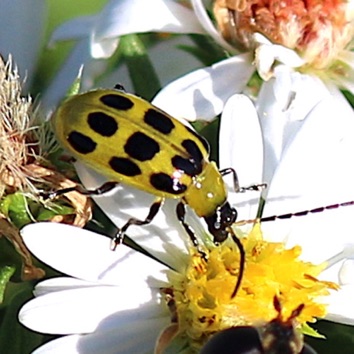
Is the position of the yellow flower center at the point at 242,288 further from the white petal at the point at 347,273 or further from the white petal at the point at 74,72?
the white petal at the point at 74,72

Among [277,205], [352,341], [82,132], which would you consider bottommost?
[352,341]

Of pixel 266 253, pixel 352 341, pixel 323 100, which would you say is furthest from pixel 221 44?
pixel 352 341

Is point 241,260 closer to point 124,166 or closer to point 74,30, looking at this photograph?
point 124,166

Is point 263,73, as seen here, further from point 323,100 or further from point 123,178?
point 123,178

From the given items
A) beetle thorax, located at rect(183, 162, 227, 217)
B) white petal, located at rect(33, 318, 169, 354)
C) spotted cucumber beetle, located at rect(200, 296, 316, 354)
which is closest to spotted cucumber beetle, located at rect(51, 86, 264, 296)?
beetle thorax, located at rect(183, 162, 227, 217)

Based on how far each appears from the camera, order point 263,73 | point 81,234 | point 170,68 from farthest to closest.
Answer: point 170,68
point 263,73
point 81,234

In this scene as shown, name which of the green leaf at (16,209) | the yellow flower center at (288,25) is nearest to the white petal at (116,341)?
the green leaf at (16,209)
